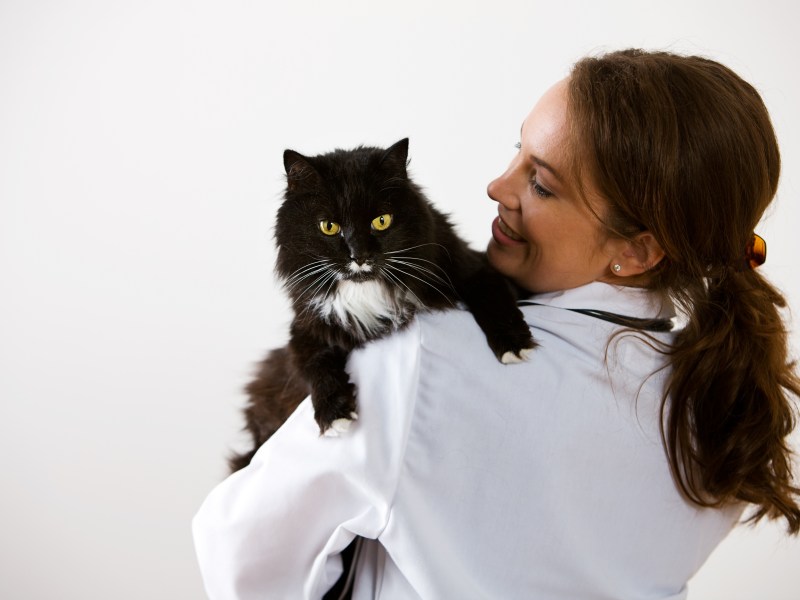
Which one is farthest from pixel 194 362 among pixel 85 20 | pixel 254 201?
pixel 85 20

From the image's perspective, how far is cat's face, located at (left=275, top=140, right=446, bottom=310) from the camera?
61.4 inches

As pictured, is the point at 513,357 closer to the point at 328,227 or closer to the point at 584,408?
the point at 584,408

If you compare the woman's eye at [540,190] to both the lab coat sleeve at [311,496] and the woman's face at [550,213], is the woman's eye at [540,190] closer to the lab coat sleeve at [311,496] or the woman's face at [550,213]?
the woman's face at [550,213]

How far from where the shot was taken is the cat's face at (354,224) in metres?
1.56

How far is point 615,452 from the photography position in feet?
4.57

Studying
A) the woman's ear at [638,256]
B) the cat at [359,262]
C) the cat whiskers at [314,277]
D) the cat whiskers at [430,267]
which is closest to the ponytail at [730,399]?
the woman's ear at [638,256]

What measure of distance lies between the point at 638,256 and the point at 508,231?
1.08 feet

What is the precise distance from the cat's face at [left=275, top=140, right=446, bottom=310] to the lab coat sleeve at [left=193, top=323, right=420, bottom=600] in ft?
0.67

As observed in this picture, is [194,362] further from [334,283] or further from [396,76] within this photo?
[334,283]

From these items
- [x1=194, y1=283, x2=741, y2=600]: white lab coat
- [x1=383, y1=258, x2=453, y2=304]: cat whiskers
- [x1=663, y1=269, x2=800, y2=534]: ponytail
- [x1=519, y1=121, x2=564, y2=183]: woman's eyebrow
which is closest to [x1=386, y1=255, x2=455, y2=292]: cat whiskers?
[x1=383, y1=258, x2=453, y2=304]: cat whiskers

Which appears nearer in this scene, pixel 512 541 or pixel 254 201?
pixel 512 541

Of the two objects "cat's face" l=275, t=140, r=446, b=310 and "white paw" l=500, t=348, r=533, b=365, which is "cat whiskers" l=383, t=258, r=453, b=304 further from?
"white paw" l=500, t=348, r=533, b=365

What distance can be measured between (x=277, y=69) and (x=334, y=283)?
6.00ft

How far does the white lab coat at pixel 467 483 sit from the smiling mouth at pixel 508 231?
12.9 inches
